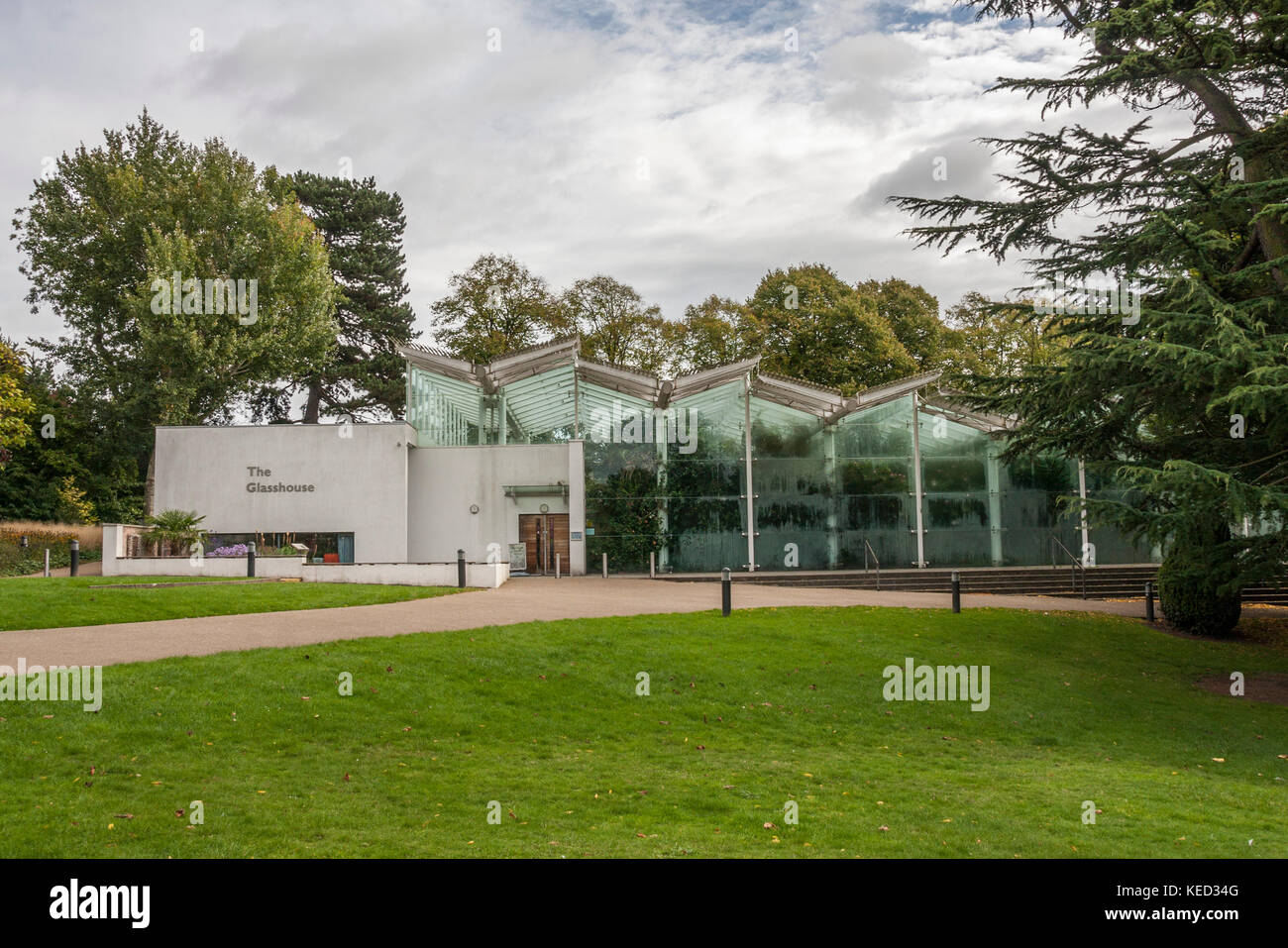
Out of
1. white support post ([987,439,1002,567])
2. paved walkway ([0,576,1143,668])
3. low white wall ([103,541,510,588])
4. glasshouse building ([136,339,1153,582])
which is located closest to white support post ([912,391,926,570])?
glasshouse building ([136,339,1153,582])

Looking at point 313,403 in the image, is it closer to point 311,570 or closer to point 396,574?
point 311,570

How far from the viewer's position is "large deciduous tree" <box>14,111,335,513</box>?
34656mm

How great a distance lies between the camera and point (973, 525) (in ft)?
99.2

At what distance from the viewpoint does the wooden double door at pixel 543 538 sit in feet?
101

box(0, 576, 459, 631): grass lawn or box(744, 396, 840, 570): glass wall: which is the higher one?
box(744, 396, 840, 570): glass wall

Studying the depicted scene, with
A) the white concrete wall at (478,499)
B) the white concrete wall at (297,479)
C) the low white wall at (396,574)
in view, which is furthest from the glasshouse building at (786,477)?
the low white wall at (396,574)

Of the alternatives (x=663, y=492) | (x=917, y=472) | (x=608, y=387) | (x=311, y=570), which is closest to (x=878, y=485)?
(x=917, y=472)

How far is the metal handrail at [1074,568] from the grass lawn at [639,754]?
1145 centimetres

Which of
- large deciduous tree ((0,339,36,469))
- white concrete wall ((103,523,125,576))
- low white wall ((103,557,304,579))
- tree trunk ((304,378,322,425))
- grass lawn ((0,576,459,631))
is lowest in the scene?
grass lawn ((0,576,459,631))

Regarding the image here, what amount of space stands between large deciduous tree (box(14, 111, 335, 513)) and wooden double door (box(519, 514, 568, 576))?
13351 mm

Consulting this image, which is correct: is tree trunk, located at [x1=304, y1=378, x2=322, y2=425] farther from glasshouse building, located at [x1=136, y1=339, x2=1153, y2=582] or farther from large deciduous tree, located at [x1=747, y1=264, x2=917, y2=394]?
large deciduous tree, located at [x1=747, y1=264, x2=917, y2=394]

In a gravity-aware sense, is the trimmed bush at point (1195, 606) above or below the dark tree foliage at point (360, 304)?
below

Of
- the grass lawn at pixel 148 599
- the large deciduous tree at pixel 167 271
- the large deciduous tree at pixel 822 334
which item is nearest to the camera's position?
the grass lawn at pixel 148 599

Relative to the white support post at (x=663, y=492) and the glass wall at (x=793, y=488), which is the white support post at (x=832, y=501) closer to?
the glass wall at (x=793, y=488)
